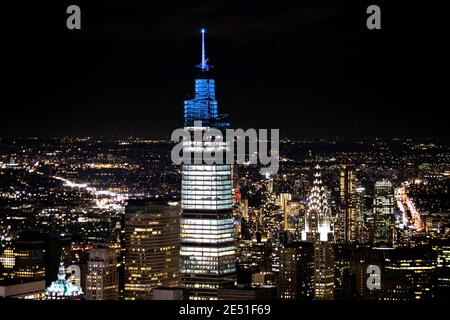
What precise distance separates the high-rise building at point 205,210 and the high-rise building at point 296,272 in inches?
52.4

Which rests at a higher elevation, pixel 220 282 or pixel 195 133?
pixel 195 133

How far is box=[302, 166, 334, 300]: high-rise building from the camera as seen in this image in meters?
24.3

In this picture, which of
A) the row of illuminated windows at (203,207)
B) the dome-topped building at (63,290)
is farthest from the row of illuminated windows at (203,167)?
the dome-topped building at (63,290)

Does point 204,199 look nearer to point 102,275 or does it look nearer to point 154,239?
point 154,239

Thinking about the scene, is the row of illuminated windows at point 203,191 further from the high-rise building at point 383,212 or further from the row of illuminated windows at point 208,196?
the high-rise building at point 383,212

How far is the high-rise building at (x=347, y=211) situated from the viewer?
2972cm

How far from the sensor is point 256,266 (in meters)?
26.2

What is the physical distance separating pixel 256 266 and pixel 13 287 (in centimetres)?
720

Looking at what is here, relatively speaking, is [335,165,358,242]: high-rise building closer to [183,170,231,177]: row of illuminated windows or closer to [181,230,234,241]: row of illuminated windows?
[183,170,231,177]: row of illuminated windows
